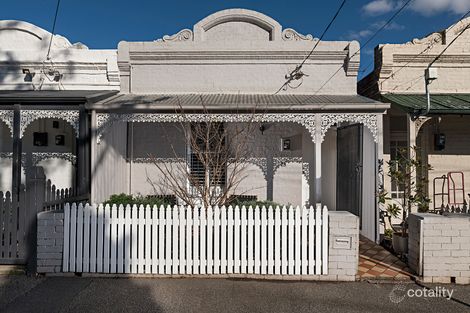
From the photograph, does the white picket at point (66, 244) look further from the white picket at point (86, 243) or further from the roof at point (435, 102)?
the roof at point (435, 102)

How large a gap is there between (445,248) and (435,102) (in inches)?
177

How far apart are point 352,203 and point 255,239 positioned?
4.42m

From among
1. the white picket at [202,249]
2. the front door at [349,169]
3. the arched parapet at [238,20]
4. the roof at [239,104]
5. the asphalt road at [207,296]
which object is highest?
the arched parapet at [238,20]

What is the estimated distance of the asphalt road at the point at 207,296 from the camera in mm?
3736

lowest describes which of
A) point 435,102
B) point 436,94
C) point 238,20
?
point 435,102

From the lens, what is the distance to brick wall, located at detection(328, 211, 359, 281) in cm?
454

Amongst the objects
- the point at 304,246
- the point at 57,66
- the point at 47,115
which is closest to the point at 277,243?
the point at 304,246

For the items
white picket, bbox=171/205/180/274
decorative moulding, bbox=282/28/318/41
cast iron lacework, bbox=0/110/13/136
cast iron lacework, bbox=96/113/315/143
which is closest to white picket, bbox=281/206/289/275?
white picket, bbox=171/205/180/274

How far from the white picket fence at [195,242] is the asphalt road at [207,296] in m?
0.20

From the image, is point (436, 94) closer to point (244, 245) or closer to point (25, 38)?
point (244, 245)

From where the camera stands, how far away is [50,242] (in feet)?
15.3

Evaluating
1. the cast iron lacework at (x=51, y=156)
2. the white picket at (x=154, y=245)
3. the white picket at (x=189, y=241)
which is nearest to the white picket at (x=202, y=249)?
the white picket at (x=189, y=241)

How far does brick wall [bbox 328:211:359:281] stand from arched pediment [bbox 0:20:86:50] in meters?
8.79

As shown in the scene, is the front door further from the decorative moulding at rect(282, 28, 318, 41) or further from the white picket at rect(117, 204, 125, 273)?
the white picket at rect(117, 204, 125, 273)
